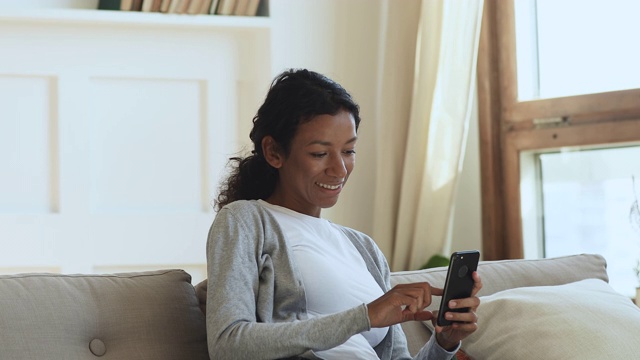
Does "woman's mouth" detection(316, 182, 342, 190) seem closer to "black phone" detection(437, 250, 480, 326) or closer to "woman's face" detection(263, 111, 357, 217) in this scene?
"woman's face" detection(263, 111, 357, 217)

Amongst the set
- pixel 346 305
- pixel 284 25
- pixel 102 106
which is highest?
pixel 284 25

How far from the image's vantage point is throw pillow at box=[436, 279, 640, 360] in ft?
6.92

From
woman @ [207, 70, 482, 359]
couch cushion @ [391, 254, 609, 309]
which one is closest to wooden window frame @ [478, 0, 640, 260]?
couch cushion @ [391, 254, 609, 309]

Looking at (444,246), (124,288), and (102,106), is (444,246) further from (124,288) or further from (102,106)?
(124,288)

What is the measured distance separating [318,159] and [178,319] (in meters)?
0.41

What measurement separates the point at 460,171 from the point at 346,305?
168 centimetres

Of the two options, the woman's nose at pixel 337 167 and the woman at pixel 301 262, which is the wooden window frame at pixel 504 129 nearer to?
the woman at pixel 301 262

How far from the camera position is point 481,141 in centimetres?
368

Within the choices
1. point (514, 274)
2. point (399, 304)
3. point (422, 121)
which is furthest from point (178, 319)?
point (422, 121)

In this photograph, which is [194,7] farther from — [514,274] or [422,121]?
[514,274]

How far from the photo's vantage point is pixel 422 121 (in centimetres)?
349

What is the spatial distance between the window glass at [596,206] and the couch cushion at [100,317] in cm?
180

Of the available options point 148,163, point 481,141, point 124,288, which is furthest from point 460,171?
point 124,288

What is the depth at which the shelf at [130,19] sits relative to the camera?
3.43 meters
